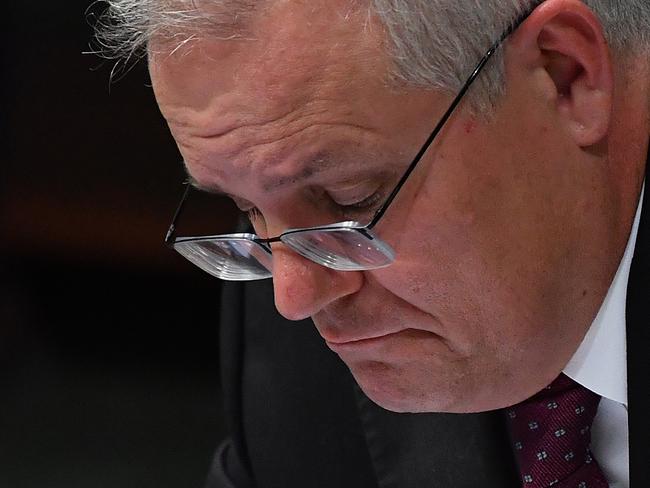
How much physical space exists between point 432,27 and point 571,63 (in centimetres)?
15

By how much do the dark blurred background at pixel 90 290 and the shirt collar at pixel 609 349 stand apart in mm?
1146

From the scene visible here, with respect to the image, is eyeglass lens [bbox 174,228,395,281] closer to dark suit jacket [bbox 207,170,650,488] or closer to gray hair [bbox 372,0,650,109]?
gray hair [bbox 372,0,650,109]

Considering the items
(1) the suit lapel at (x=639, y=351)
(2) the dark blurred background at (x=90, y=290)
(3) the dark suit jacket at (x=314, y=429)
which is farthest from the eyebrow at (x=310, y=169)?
(2) the dark blurred background at (x=90, y=290)

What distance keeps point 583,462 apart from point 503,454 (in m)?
0.13

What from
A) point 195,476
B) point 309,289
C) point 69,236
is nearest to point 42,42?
point 69,236

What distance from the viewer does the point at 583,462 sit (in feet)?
4.22

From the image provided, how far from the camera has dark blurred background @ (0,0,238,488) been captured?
2178 mm

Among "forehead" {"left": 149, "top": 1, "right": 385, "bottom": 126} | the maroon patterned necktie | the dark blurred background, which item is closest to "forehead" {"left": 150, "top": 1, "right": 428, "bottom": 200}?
"forehead" {"left": 149, "top": 1, "right": 385, "bottom": 126}

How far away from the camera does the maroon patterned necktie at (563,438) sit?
1.27m

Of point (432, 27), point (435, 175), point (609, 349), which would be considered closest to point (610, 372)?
point (609, 349)

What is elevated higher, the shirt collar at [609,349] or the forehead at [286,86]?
the forehead at [286,86]

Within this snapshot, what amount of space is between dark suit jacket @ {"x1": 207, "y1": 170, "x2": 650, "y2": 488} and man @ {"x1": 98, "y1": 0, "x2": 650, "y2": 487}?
20 cm

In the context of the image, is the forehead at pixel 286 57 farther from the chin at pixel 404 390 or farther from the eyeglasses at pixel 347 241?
the chin at pixel 404 390

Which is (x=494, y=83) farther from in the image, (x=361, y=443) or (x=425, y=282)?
(x=361, y=443)
